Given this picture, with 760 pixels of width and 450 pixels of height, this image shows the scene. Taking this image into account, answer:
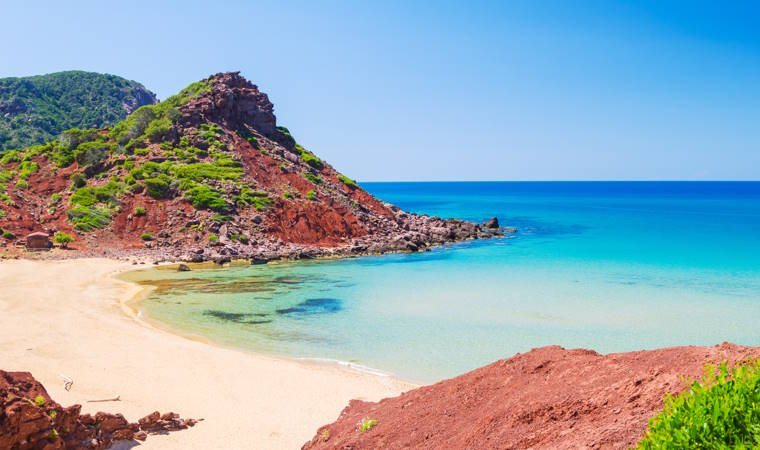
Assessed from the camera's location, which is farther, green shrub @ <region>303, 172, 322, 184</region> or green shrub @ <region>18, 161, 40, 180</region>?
green shrub @ <region>303, 172, 322, 184</region>

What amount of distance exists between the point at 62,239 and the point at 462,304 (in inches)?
1353

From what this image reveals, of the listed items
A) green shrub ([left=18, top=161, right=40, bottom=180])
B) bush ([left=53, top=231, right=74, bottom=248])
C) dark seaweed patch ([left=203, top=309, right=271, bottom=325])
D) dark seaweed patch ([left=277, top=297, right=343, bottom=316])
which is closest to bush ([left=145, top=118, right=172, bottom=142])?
green shrub ([left=18, top=161, right=40, bottom=180])

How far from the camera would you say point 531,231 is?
242 ft

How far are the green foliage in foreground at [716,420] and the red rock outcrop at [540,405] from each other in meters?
0.98

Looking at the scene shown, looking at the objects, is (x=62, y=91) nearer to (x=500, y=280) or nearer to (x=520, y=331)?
(x=500, y=280)

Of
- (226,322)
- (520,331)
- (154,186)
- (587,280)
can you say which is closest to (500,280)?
(587,280)

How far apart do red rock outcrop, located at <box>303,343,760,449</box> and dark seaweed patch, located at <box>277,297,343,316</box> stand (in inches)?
691

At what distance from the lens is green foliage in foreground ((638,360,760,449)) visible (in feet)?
14.2

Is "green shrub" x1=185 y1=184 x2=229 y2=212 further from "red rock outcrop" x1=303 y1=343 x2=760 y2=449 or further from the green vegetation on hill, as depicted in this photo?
"red rock outcrop" x1=303 y1=343 x2=760 y2=449

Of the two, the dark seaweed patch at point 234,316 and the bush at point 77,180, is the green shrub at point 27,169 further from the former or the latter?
the dark seaweed patch at point 234,316

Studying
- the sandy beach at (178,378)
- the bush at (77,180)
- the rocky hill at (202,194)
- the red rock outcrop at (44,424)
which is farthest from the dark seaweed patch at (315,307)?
the bush at (77,180)

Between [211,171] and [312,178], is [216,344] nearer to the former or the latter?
[211,171]

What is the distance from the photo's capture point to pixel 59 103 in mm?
128750

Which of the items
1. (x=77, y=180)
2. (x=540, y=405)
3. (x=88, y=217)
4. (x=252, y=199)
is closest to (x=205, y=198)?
(x=252, y=199)
